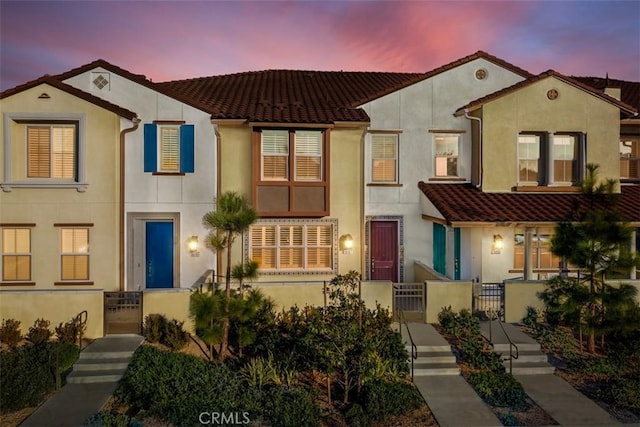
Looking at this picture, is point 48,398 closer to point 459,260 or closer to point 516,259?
point 459,260

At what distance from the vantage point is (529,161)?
15617 millimetres

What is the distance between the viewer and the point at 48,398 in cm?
909

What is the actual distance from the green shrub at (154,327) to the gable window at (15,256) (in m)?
4.74

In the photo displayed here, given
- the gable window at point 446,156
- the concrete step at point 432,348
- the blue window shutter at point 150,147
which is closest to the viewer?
the concrete step at point 432,348

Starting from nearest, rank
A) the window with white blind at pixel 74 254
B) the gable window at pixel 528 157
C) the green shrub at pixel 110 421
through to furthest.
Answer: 1. the green shrub at pixel 110 421
2. the window with white blind at pixel 74 254
3. the gable window at pixel 528 157

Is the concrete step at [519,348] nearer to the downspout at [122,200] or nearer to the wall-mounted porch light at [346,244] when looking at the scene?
the wall-mounted porch light at [346,244]

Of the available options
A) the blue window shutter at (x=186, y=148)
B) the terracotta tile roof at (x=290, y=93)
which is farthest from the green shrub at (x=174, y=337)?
the terracotta tile roof at (x=290, y=93)

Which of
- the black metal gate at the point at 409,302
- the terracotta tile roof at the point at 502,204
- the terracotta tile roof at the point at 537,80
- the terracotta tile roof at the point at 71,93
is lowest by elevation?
the black metal gate at the point at 409,302

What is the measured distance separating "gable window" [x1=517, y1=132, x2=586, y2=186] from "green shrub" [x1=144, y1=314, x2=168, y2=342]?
40.7 ft

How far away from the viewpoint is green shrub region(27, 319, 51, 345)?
36.1 feet

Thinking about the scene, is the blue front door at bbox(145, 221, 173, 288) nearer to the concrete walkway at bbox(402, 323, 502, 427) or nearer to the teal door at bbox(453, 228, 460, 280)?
the concrete walkway at bbox(402, 323, 502, 427)

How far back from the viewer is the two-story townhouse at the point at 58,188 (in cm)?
1334

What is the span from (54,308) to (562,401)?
39.7ft

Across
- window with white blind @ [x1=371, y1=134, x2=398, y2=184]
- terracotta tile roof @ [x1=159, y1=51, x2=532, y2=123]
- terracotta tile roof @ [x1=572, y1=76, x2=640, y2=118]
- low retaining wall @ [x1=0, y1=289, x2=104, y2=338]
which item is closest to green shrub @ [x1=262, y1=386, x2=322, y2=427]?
low retaining wall @ [x1=0, y1=289, x2=104, y2=338]
